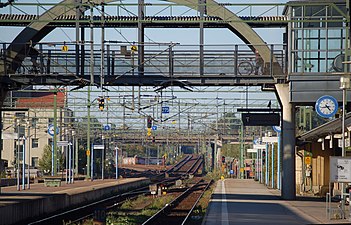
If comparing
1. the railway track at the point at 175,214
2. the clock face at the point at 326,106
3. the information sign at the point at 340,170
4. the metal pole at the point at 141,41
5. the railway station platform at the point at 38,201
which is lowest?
the railway track at the point at 175,214

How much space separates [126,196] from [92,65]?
1676 cm

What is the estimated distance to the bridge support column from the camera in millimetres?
35031

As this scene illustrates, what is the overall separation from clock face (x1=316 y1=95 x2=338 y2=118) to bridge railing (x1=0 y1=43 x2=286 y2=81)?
4.53 m

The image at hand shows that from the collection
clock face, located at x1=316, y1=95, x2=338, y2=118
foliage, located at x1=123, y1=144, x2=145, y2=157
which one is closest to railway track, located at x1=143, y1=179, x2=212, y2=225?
clock face, located at x1=316, y1=95, x2=338, y2=118

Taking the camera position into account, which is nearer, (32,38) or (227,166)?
(32,38)

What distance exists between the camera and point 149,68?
35969 millimetres

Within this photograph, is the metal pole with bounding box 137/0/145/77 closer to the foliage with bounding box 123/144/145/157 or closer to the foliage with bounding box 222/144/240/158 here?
the foliage with bounding box 222/144/240/158

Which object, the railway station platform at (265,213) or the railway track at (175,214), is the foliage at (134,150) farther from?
the railway station platform at (265,213)

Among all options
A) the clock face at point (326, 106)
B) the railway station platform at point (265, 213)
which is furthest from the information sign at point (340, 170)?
the clock face at point (326, 106)

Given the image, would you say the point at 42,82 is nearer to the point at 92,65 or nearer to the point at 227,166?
the point at 92,65

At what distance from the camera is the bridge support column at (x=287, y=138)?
115 feet

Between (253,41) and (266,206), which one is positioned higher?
(253,41)

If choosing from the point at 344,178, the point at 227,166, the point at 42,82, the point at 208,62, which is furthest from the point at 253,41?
the point at 227,166

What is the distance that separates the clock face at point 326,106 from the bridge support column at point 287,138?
3.77 meters
